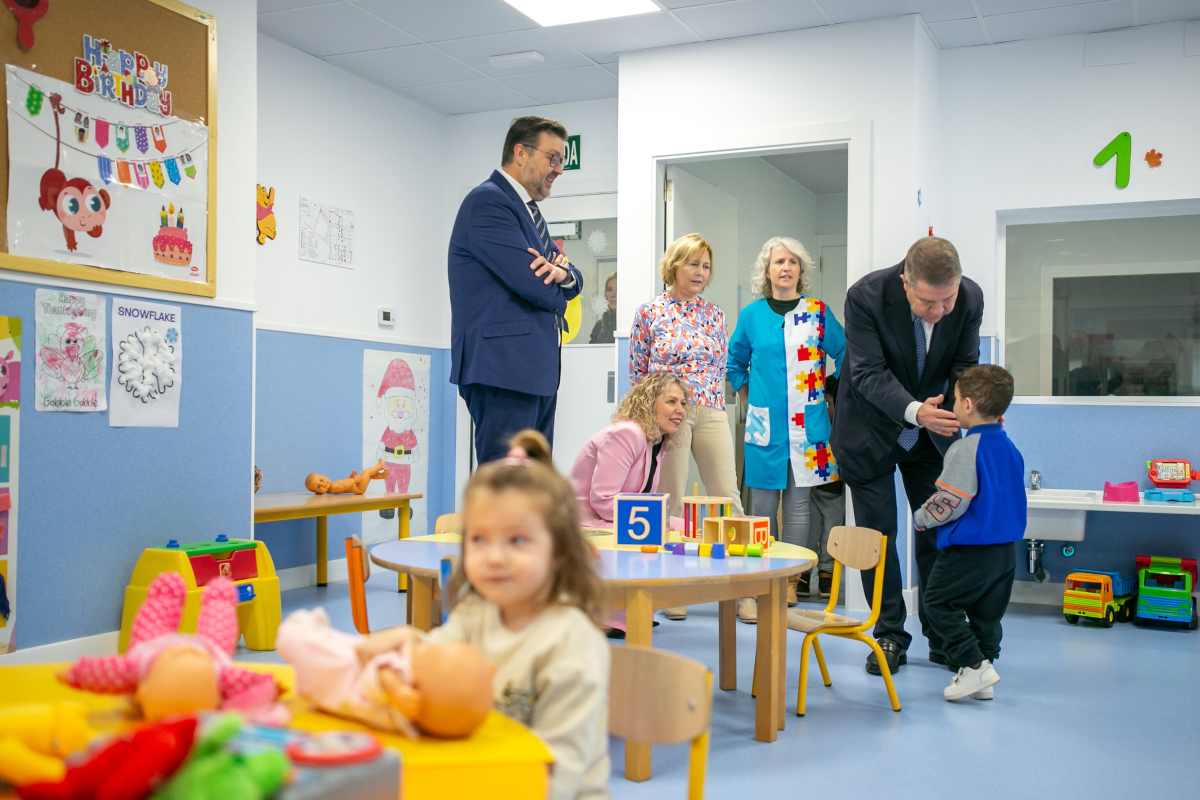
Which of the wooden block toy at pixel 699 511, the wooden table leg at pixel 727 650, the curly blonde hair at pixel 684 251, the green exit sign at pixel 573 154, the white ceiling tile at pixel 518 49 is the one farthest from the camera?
the green exit sign at pixel 573 154

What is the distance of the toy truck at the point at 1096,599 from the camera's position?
4730mm

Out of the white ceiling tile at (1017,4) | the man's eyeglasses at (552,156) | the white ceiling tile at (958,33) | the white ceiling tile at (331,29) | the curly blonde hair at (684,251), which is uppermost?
the white ceiling tile at (331,29)

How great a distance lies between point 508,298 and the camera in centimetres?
321

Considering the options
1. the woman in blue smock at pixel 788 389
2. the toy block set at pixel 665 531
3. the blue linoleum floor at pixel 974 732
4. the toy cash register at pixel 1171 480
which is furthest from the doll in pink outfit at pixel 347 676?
the toy cash register at pixel 1171 480

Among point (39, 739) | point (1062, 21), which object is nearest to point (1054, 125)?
point (1062, 21)

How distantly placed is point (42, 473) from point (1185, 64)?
5.19m

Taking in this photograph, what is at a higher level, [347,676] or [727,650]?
[347,676]

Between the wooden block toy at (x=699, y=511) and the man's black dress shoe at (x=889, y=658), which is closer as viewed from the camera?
the wooden block toy at (x=699, y=511)

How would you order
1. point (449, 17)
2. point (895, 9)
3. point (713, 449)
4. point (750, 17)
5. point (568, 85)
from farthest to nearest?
point (568, 85), point (449, 17), point (750, 17), point (895, 9), point (713, 449)

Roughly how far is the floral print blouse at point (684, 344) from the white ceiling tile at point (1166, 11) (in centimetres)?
241

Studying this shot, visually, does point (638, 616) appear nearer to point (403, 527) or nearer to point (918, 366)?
point (918, 366)

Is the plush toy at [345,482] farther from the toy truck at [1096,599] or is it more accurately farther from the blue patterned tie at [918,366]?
the toy truck at [1096,599]

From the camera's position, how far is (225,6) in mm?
4039

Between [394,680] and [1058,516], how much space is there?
14.8ft
